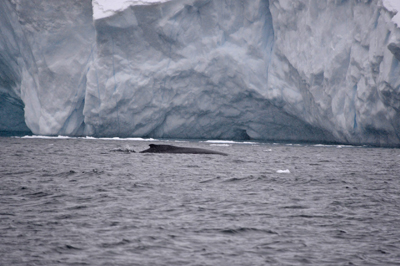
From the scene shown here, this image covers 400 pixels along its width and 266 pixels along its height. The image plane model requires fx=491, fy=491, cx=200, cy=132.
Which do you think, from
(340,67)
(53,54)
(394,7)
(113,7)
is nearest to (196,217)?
(394,7)

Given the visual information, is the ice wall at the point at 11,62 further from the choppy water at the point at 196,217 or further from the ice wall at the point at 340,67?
the choppy water at the point at 196,217

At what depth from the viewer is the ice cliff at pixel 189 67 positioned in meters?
28.8

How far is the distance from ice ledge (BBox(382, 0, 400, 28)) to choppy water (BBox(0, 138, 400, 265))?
10520 mm

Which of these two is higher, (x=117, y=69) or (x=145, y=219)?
(x=117, y=69)

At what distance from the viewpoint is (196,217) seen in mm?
7707

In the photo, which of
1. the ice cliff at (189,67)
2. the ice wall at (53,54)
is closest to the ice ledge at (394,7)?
the ice cliff at (189,67)

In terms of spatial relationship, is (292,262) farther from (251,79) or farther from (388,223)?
(251,79)

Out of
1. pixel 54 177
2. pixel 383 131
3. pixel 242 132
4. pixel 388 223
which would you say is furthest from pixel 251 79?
pixel 388 223

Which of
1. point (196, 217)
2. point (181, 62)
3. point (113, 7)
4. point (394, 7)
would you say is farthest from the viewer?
point (181, 62)

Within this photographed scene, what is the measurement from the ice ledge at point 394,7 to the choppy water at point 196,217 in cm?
1052

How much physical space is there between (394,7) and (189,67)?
46.8 feet

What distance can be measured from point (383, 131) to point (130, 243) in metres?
23.6

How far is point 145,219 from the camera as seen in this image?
24.6 ft

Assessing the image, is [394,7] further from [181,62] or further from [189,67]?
[181,62]
